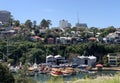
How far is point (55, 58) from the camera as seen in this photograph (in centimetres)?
4788

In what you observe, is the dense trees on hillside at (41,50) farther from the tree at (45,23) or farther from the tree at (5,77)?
the tree at (5,77)

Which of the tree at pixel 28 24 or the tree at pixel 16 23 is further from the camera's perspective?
the tree at pixel 16 23

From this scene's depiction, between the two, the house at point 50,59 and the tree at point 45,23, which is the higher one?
the tree at point 45,23

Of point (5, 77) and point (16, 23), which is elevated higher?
point (16, 23)

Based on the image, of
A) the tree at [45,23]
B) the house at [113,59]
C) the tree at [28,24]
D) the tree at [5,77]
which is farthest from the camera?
the tree at [45,23]

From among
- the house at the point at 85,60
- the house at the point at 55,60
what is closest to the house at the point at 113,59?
the house at the point at 85,60

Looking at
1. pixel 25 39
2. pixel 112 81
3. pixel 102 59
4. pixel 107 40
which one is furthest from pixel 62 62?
pixel 112 81

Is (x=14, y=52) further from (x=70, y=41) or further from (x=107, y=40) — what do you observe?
(x=107, y=40)

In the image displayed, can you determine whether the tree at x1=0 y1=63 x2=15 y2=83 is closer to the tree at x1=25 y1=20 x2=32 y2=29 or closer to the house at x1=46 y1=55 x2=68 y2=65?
the house at x1=46 y1=55 x2=68 y2=65

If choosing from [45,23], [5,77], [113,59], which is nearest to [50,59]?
[113,59]

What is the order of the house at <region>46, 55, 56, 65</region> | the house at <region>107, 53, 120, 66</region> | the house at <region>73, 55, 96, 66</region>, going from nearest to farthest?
the house at <region>46, 55, 56, 65</region> → the house at <region>73, 55, 96, 66</region> → the house at <region>107, 53, 120, 66</region>

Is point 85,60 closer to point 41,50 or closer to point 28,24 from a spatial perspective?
point 41,50

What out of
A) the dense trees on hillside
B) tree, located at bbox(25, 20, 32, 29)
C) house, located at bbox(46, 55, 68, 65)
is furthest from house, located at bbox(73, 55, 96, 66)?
tree, located at bbox(25, 20, 32, 29)

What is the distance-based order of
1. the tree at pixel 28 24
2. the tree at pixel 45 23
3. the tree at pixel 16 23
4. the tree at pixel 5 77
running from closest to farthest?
the tree at pixel 5 77, the tree at pixel 28 24, the tree at pixel 16 23, the tree at pixel 45 23
